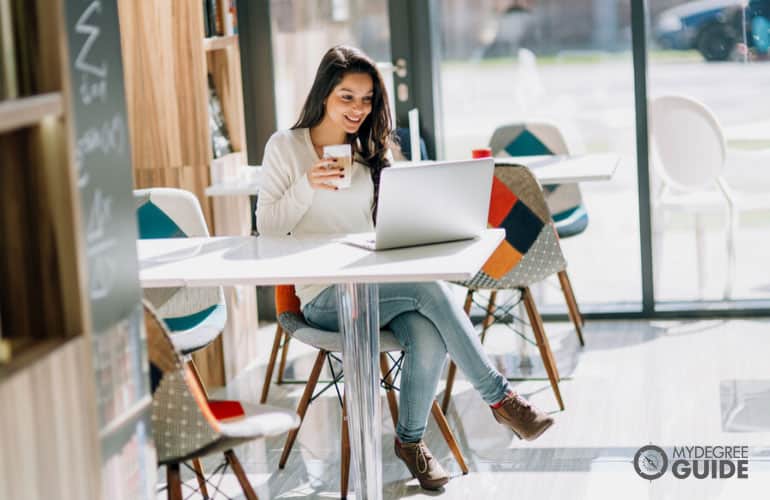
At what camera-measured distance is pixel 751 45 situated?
16.5ft

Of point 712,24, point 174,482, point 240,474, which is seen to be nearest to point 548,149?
point 712,24

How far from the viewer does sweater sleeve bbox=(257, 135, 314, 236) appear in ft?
11.5

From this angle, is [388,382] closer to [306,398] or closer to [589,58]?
[306,398]

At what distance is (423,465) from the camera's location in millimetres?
3504

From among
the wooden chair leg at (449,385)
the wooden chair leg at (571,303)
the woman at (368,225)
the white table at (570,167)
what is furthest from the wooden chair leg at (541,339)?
the woman at (368,225)

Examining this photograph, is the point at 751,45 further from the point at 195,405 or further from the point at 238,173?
the point at 195,405

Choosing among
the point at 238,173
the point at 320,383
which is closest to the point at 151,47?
the point at 238,173

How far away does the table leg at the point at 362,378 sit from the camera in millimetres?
3111

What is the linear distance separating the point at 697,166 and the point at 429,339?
2.20 metres

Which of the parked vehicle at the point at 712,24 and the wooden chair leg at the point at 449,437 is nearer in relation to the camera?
the wooden chair leg at the point at 449,437

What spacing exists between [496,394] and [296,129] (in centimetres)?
98

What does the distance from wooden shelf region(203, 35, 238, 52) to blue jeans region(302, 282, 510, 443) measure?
1639 mm

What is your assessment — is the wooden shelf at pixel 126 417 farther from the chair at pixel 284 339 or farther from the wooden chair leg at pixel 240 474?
the chair at pixel 284 339

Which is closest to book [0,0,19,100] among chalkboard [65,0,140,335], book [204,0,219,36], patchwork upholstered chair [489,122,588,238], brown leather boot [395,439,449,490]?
chalkboard [65,0,140,335]
